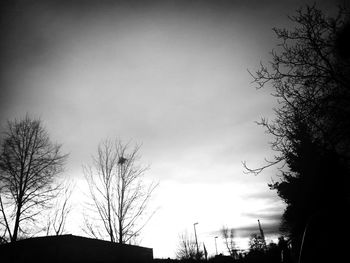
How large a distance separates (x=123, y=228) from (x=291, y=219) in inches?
678

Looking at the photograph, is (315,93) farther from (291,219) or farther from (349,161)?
(291,219)

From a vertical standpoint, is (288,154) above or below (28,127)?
below

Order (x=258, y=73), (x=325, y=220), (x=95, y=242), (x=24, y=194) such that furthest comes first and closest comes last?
(x=95, y=242) < (x=24, y=194) < (x=258, y=73) < (x=325, y=220)

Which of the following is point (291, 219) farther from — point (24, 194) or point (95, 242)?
point (24, 194)

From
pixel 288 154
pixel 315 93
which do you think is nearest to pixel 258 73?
pixel 315 93

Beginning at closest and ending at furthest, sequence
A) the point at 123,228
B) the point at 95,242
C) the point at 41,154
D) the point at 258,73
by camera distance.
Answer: the point at 258,73 → the point at 123,228 → the point at 41,154 → the point at 95,242

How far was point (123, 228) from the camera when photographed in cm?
1211

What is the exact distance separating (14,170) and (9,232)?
353cm

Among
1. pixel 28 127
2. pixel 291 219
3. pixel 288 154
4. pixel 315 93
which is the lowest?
pixel 291 219

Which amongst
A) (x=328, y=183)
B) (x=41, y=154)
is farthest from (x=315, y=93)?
(x=41, y=154)

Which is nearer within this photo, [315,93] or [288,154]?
[315,93]

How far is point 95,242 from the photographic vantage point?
17.9 m

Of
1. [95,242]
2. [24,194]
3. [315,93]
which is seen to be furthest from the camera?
[95,242]

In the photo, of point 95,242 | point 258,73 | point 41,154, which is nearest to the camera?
point 258,73
